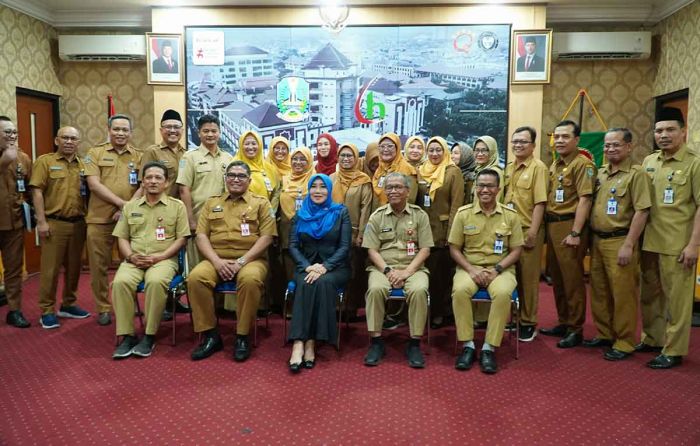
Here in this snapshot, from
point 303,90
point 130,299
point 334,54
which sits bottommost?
point 130,299

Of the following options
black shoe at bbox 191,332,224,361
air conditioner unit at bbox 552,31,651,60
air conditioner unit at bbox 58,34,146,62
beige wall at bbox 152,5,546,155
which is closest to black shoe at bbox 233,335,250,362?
Answer: black shoe at bbox 191,332,224,361

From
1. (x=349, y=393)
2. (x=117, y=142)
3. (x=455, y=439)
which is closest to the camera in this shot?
(x=455, y=439)

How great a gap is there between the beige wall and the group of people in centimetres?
223

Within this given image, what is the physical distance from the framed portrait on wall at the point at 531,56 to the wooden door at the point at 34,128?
6.09 meters

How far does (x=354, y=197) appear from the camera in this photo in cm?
410

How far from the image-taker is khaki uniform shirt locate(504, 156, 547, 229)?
3.83 metres

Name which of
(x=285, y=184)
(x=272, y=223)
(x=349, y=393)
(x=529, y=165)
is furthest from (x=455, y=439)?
(x=285, y=184)

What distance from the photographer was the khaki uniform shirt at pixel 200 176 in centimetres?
417

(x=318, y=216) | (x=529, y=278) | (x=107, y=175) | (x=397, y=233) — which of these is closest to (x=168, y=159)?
(x=107, y=175)

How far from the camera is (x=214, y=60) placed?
6363 mm

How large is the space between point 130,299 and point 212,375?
0.86 m

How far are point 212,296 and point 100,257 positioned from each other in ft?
4.26

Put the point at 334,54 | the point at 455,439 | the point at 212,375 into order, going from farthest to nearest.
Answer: the point at 334,54, the point at 212,375, the point at 455,439

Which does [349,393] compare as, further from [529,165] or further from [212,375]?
[529,165]
